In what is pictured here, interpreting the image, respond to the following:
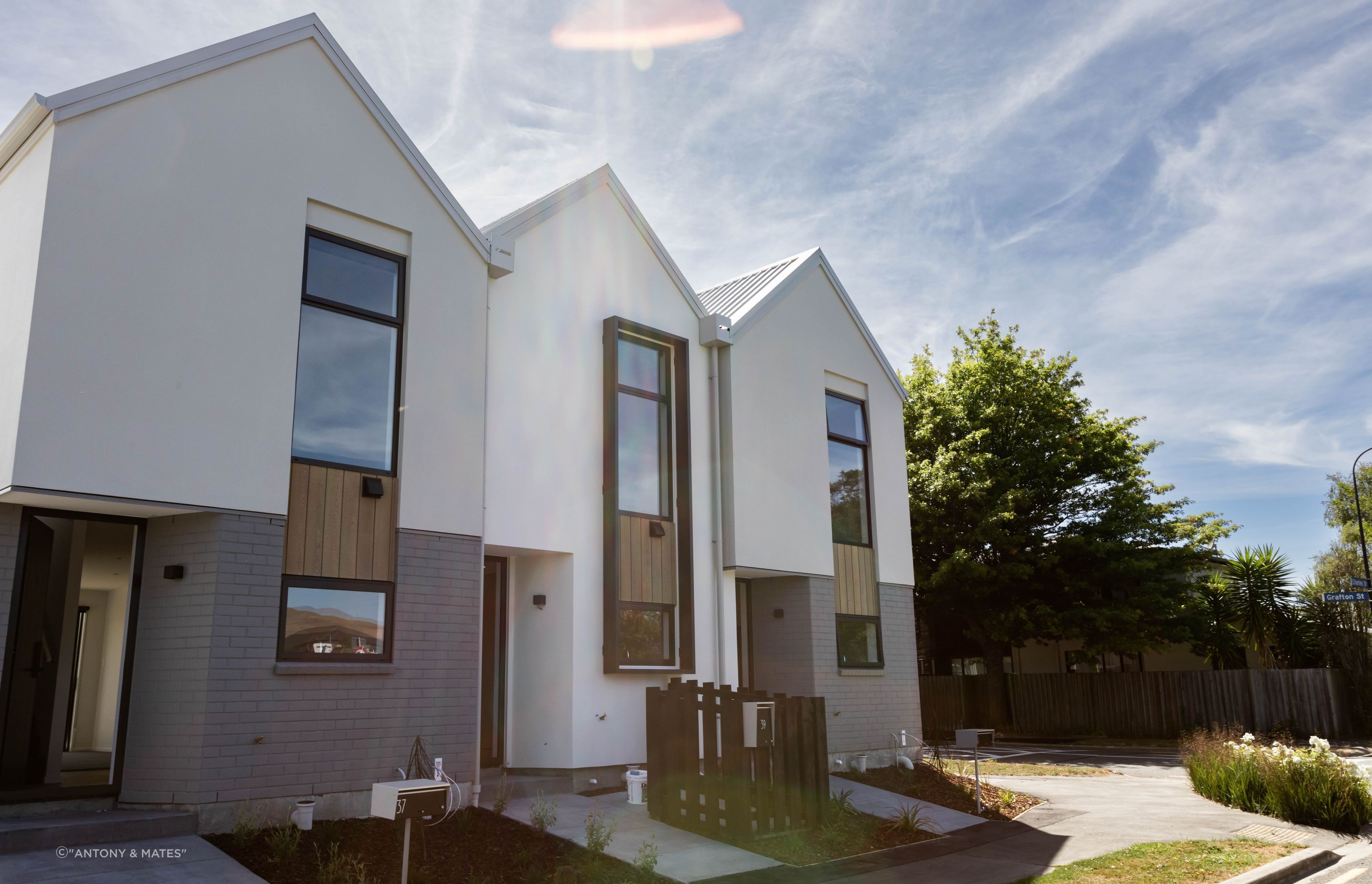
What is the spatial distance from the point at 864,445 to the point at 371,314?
379 inches

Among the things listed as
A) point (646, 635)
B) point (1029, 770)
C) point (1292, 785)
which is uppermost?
point (646, 635)

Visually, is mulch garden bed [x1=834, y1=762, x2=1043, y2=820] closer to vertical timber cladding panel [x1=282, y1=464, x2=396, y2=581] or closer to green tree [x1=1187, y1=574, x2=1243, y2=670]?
vertical timber cladding panel [x1=282, y1=464, x2=396, y2=581]

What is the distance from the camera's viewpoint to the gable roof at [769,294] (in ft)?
50.7

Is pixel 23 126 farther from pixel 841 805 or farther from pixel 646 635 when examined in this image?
pixel 841 805

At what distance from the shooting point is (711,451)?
14484 millimetres

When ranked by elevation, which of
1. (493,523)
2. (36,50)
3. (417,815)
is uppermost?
(36,50)

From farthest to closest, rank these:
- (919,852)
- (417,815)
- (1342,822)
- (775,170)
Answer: (775,170), (1342,822), (919,852), (417,815)

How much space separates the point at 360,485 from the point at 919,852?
283 inches

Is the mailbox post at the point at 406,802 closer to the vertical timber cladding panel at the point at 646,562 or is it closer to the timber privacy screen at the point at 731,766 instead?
the timber privacy screen at the point at 731,766

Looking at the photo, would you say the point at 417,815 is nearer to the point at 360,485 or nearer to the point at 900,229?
the point at 360,485

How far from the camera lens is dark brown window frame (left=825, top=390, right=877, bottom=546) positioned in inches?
656

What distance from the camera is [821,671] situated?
1503 cm

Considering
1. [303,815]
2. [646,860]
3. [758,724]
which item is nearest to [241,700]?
[303,815]

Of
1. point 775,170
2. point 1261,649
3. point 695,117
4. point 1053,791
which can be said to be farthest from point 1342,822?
point 1261,649
